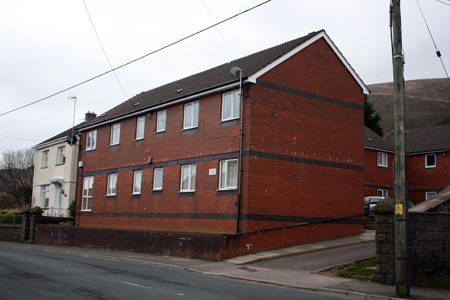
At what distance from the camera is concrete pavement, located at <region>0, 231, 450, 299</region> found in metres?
12.0

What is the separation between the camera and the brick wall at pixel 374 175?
1474 inches

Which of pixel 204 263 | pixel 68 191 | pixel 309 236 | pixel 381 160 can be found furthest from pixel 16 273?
pixel 381 160

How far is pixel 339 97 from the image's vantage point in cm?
2461

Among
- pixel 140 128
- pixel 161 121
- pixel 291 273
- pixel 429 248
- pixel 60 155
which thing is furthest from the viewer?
pixel 60 155

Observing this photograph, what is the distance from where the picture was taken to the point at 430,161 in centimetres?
3894

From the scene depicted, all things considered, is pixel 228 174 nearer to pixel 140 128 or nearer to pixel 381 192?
pixel 140 128

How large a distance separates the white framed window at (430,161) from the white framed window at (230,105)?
23.2 m

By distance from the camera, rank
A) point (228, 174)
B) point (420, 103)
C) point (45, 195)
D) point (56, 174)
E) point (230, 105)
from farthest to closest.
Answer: point (420, 103) → point (45, 195) → point (56, 174) → point (230, 105) → point (228, 174)

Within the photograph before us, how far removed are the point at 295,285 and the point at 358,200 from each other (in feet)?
41.9

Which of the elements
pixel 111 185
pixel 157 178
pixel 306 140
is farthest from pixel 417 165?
pixel 111 185

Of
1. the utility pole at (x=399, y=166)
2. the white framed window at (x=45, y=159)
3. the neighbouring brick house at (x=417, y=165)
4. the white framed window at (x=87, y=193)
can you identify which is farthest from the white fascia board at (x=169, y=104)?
the neighbouring brick house at (x=417, y=165)

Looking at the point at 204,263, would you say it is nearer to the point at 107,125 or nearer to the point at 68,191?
the point at 107,125

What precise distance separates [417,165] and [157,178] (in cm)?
2335

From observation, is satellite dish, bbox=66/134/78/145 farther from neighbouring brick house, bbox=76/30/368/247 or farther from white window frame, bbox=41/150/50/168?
neighbouring brick house, bbox=76/30/368/247
